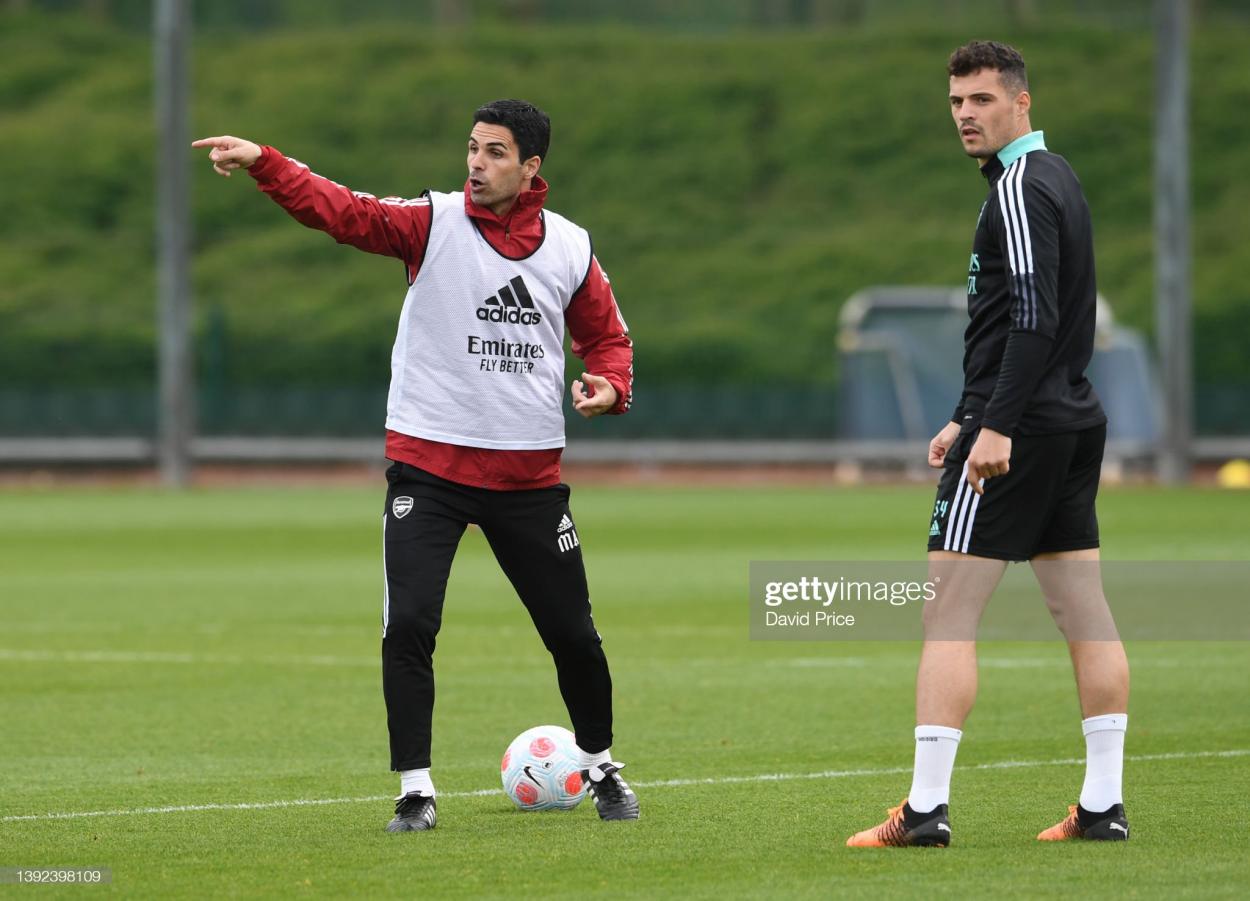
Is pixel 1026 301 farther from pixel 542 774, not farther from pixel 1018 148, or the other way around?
pixel 542 774

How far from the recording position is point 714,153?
54344mm

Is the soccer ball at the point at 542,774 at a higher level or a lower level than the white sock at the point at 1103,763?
lower

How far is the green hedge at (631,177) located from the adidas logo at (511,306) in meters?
36.2

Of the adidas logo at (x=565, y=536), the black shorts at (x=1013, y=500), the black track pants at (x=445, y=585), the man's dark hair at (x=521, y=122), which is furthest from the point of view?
the adidas logo at (x=565, y=536)

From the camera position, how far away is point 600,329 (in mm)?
7285

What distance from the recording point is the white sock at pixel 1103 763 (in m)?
6.42

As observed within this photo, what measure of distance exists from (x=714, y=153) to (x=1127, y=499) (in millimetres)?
27213

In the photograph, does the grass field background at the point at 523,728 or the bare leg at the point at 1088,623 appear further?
the bare leg at the point at 1088,623

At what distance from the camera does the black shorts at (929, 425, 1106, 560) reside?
20.4ft

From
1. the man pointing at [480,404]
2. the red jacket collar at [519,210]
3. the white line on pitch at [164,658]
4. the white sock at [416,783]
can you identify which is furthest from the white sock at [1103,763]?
the white line on pitch at [164,658]

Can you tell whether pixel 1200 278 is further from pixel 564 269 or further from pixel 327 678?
pixel 564 269

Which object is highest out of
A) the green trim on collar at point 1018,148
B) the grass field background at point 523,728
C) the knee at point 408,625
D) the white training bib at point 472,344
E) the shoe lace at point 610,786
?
the green trim on collar at point 1018,148

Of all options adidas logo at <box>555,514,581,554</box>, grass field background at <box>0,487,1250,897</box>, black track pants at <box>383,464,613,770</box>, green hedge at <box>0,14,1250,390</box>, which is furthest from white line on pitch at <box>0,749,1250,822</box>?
green hedge at <box>0,14,1250,390</box>

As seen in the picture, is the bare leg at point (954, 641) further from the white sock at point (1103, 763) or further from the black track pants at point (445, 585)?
the black track pants at point (445, 585)
